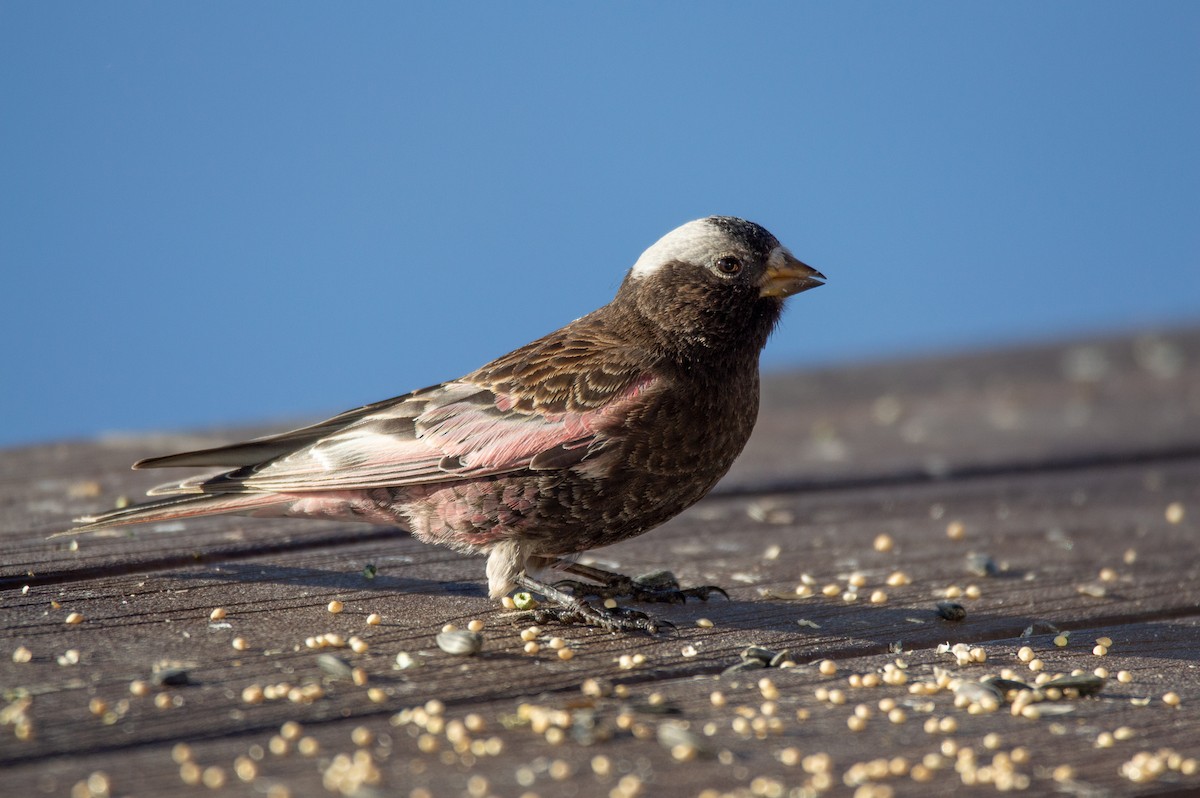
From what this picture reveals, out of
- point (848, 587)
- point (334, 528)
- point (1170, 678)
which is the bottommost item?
point (1170, 678)

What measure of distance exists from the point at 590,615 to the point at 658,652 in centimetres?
31

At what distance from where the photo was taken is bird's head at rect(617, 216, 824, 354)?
4.02m

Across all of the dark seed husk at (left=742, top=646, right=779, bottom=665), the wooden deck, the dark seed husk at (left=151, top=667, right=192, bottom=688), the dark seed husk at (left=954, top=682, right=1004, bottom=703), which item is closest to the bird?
the wooden deck

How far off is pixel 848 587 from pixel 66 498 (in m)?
2.66

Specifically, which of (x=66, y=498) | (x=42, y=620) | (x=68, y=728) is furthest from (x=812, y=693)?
(x=66, y=498)

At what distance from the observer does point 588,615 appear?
11.7 ft

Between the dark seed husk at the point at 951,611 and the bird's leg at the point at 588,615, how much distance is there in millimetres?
806

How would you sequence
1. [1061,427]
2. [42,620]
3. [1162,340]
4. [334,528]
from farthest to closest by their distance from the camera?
[1162,340] < [1061,427] < [334,528] < [42,620]

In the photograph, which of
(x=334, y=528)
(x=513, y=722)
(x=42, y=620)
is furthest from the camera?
(x=334, y=528)

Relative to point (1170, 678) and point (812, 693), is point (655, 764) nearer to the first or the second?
point (812, 693)

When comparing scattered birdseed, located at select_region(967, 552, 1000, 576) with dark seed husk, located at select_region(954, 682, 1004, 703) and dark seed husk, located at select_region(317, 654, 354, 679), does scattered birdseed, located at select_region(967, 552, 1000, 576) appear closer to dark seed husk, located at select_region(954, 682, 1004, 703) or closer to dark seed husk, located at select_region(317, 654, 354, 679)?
dark seed husk, located at select_region(954, 682, 1004, 703)

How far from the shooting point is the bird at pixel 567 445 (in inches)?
147

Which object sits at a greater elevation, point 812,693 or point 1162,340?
point 1162,340

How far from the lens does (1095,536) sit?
4824mm
